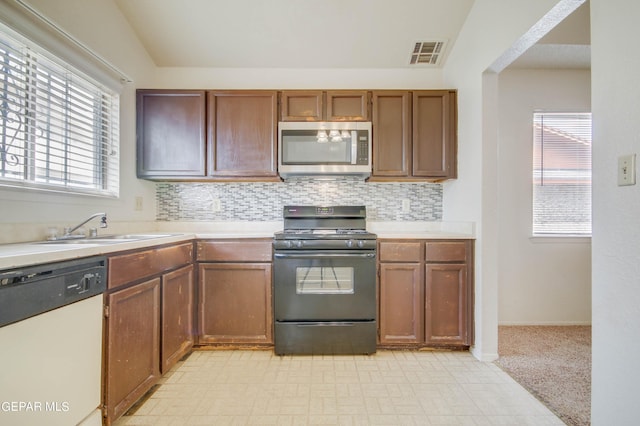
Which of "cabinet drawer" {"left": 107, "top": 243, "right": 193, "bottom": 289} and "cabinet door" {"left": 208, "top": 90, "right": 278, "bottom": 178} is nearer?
"cabinet drawer" {"left": 107, "top": 243, "right": 193, "bottom": 289}

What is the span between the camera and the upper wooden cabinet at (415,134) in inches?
105

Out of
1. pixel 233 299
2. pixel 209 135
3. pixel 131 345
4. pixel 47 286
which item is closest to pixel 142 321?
pixel 131 345

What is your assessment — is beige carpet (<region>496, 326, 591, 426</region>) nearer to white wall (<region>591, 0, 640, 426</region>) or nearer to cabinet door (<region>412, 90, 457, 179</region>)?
white wall (<region>591, 0, 640, 426</region>)

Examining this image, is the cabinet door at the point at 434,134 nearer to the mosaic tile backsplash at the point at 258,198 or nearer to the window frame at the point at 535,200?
the mosaic tile backsplash at the point at 258,198

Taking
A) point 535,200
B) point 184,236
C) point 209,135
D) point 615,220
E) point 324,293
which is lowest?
point 324,293

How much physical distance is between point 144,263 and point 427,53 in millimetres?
2897

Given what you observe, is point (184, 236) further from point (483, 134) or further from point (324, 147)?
point (483, 134)

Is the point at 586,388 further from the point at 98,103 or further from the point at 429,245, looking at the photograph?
the point at 98,103

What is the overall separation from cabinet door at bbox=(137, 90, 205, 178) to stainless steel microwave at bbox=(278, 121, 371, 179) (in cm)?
73

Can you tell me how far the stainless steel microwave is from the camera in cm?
263

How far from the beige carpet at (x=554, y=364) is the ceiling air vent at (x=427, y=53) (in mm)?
2637

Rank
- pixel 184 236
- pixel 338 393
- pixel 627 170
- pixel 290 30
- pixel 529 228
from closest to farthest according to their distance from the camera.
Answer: pixel 627 170 → pixel 338 393 → pixel 184 236 → pixel 290 30 → pixel 529 228

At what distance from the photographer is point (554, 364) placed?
2.19m

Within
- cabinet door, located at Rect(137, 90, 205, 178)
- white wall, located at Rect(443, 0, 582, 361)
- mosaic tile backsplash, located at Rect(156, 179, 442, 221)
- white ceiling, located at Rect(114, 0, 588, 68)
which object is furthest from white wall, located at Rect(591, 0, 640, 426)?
cabinet door, located at Rect(137, 90, 205, 178)
